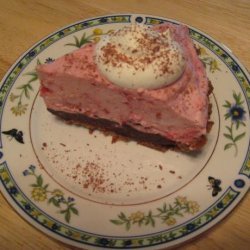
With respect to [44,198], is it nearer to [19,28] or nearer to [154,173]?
[154,173]

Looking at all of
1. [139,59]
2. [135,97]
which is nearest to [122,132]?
[135,97]

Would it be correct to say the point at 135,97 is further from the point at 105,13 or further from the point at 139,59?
the point at 105,13

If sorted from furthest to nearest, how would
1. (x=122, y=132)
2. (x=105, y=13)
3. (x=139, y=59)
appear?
(x=105, y=13)
(x=122, y=132)
(x=139, y=59)

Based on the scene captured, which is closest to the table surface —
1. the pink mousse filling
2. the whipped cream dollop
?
the pink mousse filling

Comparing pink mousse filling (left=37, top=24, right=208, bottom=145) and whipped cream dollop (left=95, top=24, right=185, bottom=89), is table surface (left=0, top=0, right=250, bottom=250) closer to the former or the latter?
pink mousse filling (left=37, top=24, right=208, bottom=145)

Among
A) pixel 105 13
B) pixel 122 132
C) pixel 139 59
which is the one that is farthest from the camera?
pixel 105 13

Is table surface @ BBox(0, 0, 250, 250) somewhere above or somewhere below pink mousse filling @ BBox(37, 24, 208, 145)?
above

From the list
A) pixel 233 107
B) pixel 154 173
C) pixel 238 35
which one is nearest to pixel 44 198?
pixel 154 173
